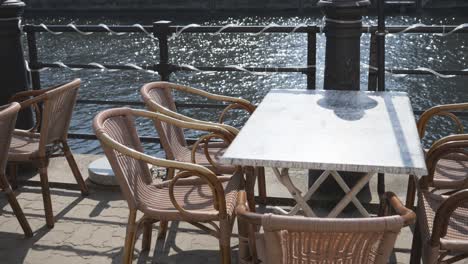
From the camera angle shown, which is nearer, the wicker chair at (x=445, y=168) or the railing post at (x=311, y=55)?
the wicker chair at (x=445, y=168)

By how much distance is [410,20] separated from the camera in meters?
36.7

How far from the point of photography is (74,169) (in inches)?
162

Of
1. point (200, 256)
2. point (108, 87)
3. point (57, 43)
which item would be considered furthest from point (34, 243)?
point (57, 43)

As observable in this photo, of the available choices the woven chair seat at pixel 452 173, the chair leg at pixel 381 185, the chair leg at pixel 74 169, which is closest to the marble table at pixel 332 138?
the woven chair seat at pixel 452 173

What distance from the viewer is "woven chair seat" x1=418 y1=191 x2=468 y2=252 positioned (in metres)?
2.36

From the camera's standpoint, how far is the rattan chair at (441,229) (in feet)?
7.61

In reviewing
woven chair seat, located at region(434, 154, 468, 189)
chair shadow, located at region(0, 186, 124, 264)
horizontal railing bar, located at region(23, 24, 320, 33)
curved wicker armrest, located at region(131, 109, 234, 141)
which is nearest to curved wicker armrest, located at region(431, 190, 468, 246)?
woven chair seat, located at region(434, 154, 468, 189)

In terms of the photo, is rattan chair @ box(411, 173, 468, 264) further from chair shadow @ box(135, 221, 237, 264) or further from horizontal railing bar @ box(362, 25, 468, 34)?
horizontal railing bar @ box(362, 25, 468, 34)

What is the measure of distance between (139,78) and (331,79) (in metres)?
18.4

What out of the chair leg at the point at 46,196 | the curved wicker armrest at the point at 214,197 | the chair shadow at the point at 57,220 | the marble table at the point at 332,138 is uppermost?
the marble table at the point at 332,138

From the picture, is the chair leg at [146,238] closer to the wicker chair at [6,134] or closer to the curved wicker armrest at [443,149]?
the wicker chair at [6,134]

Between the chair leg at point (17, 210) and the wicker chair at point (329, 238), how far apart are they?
1.94 metres

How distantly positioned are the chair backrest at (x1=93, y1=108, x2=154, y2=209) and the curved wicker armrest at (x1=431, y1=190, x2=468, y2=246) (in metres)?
1.34

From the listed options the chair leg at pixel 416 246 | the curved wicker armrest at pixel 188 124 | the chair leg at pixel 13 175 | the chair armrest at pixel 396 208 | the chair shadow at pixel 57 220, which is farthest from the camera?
the chair leg at pixel 13 175
